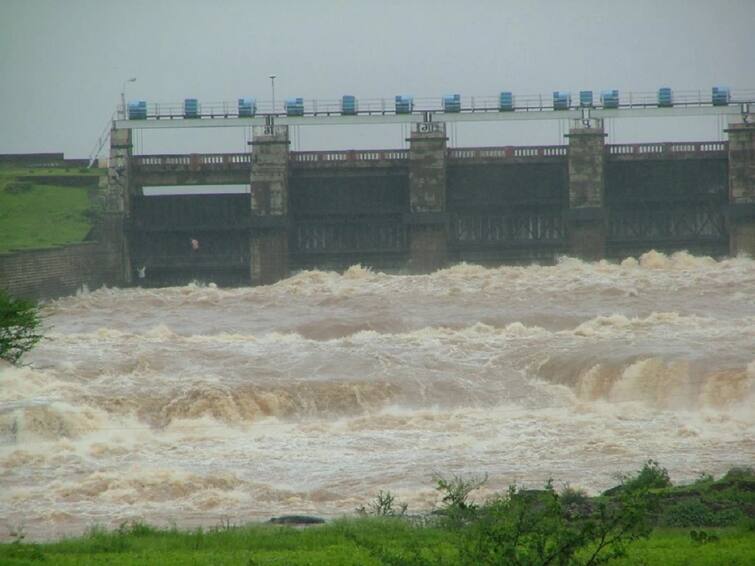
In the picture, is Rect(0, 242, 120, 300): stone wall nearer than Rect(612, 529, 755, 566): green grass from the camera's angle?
No

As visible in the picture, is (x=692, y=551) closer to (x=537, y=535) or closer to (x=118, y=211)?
(x=537, y=535)

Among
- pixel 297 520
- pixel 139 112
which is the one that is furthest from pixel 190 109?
pixel 297 520

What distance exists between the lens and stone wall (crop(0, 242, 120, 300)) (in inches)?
1535

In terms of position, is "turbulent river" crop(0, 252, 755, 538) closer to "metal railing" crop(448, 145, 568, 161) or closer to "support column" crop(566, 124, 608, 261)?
"support column" crop(566, 124, 608, 261)

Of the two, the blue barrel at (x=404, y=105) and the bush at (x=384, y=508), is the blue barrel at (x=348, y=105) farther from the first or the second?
the bush at (x=384, y=508)

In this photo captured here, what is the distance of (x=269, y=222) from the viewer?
46.8m

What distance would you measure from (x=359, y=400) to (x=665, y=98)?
1120 inches

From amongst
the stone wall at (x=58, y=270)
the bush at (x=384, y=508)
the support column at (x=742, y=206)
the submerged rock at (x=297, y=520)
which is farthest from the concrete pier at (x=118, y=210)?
the submerged rock at (x=297, y=520)

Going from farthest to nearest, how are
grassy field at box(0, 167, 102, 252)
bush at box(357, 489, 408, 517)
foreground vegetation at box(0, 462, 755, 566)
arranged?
grassy field at box(0, 167, 102, 252) < bush at box(357, 489, 408, 517) < foreground vegetation at box(0, 462, 755, 566)

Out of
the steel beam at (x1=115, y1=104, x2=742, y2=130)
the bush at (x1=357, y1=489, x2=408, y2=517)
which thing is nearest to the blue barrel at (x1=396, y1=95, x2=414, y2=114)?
the steel beam at (x1=115, y1=104, x2=742, y2=130)

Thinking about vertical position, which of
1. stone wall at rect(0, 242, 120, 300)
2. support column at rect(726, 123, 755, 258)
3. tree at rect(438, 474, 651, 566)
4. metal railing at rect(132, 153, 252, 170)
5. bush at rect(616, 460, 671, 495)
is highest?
metal railing at rect(132, 153, 252, 170)

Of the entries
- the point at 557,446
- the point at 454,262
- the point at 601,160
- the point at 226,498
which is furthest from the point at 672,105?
the point at 226,498

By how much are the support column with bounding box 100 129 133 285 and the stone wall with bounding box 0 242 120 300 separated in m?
0.27

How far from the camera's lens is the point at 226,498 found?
18812 mm
